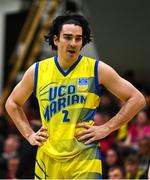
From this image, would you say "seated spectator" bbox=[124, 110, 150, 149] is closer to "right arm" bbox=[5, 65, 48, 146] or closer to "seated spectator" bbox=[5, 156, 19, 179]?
"seated spectator" bbox=[5, 156, 19, 179]

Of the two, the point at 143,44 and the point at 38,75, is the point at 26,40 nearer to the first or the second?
the point at 143,44

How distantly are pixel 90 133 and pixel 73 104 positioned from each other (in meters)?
0.30

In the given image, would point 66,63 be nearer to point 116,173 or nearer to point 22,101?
point 22,101

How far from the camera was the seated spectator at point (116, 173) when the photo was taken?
9.02 m

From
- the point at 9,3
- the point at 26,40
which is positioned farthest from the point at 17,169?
the point at 9,3

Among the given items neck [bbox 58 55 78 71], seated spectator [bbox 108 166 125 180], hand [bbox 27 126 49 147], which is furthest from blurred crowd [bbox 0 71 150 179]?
neck [bbox 58 55 78 71]

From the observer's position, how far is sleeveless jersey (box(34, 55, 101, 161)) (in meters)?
5.95

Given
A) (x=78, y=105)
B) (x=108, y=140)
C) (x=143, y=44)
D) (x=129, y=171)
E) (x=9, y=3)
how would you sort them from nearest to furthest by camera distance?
(x=78, y=105), (x=129, y=171), (x=108, y=140), (x=143, y=44), (x=9, y=3)

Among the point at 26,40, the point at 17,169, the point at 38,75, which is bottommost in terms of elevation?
the point at 17,169

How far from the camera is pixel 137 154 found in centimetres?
973

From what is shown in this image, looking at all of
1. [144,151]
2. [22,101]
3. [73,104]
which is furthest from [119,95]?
[144,151]

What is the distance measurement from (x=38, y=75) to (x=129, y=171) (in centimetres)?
366

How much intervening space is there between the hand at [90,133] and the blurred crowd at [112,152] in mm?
2464

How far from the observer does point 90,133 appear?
6000mm
